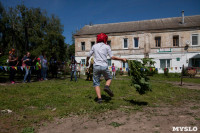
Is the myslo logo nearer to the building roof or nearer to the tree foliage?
the building roof

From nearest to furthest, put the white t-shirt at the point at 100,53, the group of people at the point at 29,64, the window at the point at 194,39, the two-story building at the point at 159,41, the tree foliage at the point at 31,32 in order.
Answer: the white t-shirt at the point at 100,53
the group of people at the point at 29,64
the window at the point at 194,39
the two-story building at the point at 159,41
the tree foliage at the point at 31,32

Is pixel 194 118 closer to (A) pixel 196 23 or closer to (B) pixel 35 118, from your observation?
(B) pixel 35 118

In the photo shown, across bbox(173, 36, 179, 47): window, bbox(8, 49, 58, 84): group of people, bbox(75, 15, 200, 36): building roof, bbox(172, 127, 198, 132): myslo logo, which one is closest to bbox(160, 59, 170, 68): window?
bbox(173, 36, 179, 47): window

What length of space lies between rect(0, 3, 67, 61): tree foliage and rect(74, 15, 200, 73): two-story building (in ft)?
24.2

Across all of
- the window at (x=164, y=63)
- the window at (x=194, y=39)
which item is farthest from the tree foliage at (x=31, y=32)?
the window at (x=194, y=39)

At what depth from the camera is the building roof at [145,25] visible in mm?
22766

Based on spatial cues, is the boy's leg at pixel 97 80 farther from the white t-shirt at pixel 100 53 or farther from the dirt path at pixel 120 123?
the dirt path at pixel 120 123

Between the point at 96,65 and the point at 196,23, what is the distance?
2438cm

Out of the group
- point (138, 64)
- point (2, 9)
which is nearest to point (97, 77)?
point (138, 64)

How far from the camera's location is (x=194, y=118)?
3.11 m

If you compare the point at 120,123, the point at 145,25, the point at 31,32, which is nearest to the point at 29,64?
the point at 120,123

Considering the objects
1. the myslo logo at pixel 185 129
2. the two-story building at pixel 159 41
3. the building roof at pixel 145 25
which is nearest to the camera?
the myslo logo at pixel 185 129

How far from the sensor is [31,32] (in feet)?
114

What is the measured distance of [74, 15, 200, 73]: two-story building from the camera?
72.3ft
